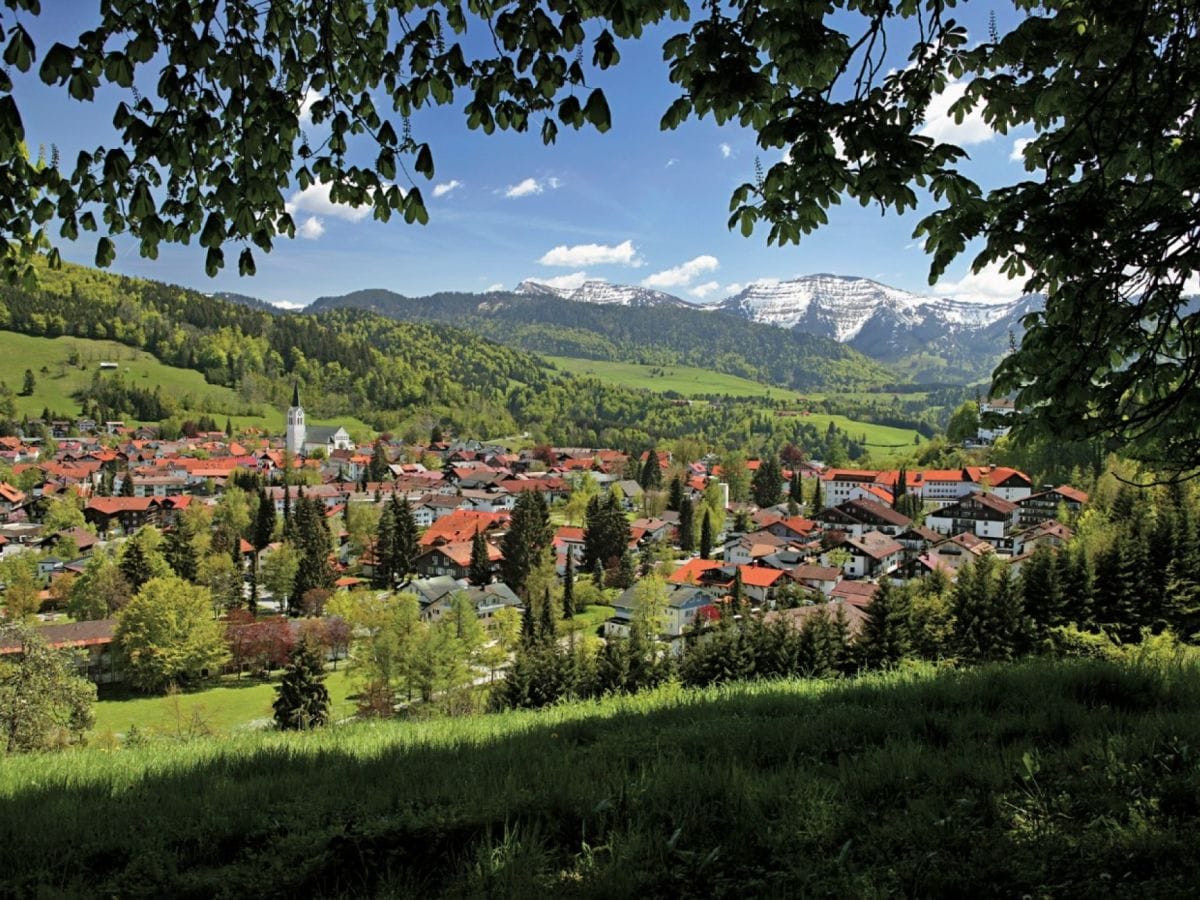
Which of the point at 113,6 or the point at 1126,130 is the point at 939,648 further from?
the point at 113,6

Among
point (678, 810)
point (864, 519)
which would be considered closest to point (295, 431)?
point (864, 519)

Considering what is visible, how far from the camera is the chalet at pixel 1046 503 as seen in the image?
6719 centimetres

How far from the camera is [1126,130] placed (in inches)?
171

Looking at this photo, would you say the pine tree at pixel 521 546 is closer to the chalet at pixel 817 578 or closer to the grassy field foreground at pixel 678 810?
the chalet at pixel 817 578

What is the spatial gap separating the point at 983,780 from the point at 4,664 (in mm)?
23898

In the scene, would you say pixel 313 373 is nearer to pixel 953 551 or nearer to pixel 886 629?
pixel 953 551

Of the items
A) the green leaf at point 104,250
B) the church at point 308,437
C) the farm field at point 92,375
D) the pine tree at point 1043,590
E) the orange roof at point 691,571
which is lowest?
the orange roof at point 691,571

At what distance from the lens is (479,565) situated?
6000 cm

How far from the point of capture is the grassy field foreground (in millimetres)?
3145

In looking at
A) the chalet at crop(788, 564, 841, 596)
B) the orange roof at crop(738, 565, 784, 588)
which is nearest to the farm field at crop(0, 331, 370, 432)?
the orange roof at crop(738, 565, 784, 588)

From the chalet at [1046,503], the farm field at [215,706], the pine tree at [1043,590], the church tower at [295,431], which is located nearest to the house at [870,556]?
the chalet at [1046,503]

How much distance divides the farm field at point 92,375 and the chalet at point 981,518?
115702mm

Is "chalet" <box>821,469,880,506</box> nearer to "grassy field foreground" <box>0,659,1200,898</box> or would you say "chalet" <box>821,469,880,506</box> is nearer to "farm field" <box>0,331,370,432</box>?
"grassy field foreground" <box>0,659,1200,898</box>

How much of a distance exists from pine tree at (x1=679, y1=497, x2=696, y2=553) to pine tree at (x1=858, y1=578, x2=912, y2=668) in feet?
149
